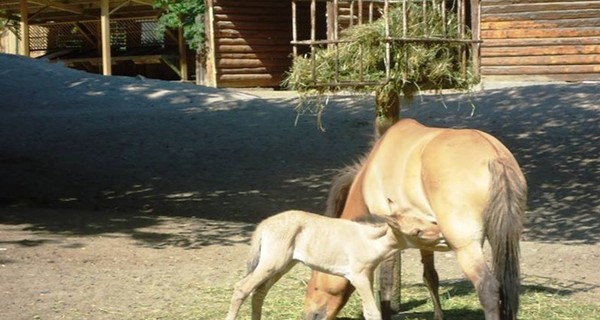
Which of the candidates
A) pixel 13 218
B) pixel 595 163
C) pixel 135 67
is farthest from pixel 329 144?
pixel 135 67

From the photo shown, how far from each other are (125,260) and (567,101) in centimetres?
1049

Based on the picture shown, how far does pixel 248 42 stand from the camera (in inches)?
989

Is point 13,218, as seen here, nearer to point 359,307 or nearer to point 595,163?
point 359,307

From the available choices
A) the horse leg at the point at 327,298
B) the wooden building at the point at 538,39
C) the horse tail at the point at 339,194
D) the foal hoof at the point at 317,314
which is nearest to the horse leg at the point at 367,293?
the horse leg at the point at 327,298

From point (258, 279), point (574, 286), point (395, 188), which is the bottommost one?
point (574, 286)

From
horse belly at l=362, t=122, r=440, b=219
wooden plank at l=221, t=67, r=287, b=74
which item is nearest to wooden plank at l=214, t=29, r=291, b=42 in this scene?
wooden plank at l=221, t=67, r=287, b=74

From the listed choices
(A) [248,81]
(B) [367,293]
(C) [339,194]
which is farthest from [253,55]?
(B) [367,293]

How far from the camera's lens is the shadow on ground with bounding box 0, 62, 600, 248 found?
11576 mm

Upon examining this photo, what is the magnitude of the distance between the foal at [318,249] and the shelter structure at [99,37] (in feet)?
69.4

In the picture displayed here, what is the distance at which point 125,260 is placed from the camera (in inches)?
356

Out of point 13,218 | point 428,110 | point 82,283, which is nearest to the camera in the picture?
point 82,283

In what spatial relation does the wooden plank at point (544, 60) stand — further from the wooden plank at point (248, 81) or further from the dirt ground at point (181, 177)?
the wooden plank at point (248, 81)

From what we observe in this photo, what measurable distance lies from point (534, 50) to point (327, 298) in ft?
51.5

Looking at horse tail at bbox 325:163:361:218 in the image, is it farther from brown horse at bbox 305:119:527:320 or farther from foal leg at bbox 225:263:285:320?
foal leg at bbox 225:263:285:320
